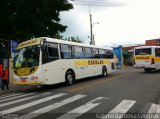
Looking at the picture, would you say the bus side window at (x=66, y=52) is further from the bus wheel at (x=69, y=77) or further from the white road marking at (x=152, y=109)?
the white road marking at (x=152, y=109)

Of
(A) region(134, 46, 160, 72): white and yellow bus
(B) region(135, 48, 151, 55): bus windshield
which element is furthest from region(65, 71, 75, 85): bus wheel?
(B) region(135, 48, 151, 55): bus windshield

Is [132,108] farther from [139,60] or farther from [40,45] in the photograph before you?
[139,60]

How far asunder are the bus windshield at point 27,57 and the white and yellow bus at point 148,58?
1618 cm

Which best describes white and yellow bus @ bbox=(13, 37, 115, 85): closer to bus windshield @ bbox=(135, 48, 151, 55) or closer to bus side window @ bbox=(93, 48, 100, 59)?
bus side window @ bbox=(93, 48, 100, 59)

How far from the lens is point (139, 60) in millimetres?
31141

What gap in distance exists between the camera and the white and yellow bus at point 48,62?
55.8 ft

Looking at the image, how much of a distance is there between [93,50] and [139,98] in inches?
478

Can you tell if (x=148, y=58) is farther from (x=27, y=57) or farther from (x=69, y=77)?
(x=27, y=57)

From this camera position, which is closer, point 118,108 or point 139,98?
point 118,108

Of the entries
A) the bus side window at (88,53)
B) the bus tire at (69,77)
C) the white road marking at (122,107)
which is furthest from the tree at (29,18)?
the white road marking at (122,107)

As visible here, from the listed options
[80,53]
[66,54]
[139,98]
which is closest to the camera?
[139,98]

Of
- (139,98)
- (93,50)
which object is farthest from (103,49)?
(139,98)

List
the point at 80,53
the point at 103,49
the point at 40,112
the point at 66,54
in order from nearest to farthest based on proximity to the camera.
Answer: the point at 40,112, the point at 66,54, the point at 80,53, the point at 103,49

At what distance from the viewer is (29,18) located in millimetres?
30250
